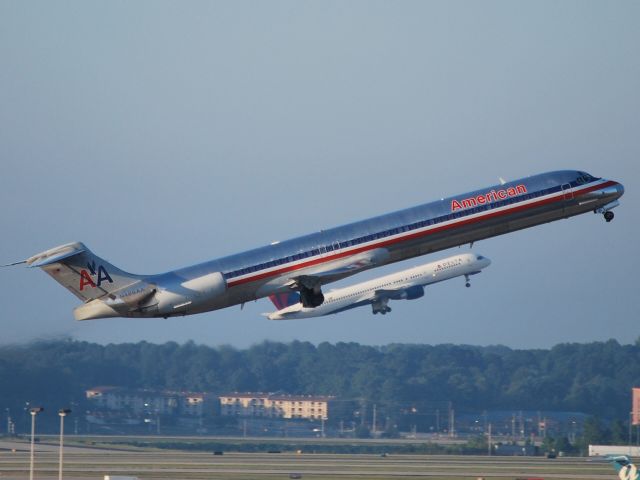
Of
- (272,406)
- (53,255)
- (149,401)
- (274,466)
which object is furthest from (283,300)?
(53,255)

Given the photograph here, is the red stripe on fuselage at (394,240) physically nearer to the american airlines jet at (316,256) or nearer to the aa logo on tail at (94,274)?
the american airlines jet at (316,256)

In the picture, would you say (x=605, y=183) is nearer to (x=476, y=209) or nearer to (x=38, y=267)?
(x=476, y=209)

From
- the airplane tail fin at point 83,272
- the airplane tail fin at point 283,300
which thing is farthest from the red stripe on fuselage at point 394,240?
the airplane tail fin at point 283,300

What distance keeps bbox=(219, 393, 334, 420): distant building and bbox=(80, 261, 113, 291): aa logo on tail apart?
2730 inches

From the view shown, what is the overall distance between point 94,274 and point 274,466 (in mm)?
24460

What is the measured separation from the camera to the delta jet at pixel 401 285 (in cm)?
15012

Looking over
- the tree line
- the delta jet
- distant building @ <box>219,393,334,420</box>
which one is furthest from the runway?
the delta jet

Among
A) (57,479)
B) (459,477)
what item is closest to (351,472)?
(459,477)

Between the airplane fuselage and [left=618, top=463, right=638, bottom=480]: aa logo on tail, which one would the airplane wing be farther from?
[left=618, top=463, right=638, bottom=480]: aa logo on tail

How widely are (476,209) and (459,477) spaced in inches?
709

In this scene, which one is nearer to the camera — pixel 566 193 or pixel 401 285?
pixel 566 193

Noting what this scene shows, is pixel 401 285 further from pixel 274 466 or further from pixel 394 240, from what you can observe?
pixel 394 240

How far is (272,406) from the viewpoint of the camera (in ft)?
504

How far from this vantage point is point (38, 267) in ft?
258
